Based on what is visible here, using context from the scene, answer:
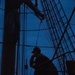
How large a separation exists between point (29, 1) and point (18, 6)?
0.73 meters

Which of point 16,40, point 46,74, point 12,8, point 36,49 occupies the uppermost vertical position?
point 12,8

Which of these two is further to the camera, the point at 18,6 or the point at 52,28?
the point at 52,28

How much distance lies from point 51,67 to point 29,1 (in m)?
3.35

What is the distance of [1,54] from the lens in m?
7.25

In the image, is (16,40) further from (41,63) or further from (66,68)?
(66,68)

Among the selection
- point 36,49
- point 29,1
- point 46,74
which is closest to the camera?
point 46,74

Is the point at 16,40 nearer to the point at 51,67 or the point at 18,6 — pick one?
the point at 18,6

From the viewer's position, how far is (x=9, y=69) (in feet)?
23.5

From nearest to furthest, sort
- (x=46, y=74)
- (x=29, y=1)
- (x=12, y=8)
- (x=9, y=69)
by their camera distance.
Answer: (x=46, y=74), (x=9, y=69), (x=12, y=8), (x=29, y=1)

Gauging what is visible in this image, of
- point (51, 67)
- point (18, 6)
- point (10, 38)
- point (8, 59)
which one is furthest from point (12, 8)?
point (51, 67)

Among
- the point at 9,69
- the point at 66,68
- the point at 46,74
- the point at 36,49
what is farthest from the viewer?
the point at 9,69

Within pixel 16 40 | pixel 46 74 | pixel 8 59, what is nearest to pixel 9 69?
pixel 8 59

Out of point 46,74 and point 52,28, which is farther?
point 52,28

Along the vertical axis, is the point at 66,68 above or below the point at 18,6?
below
